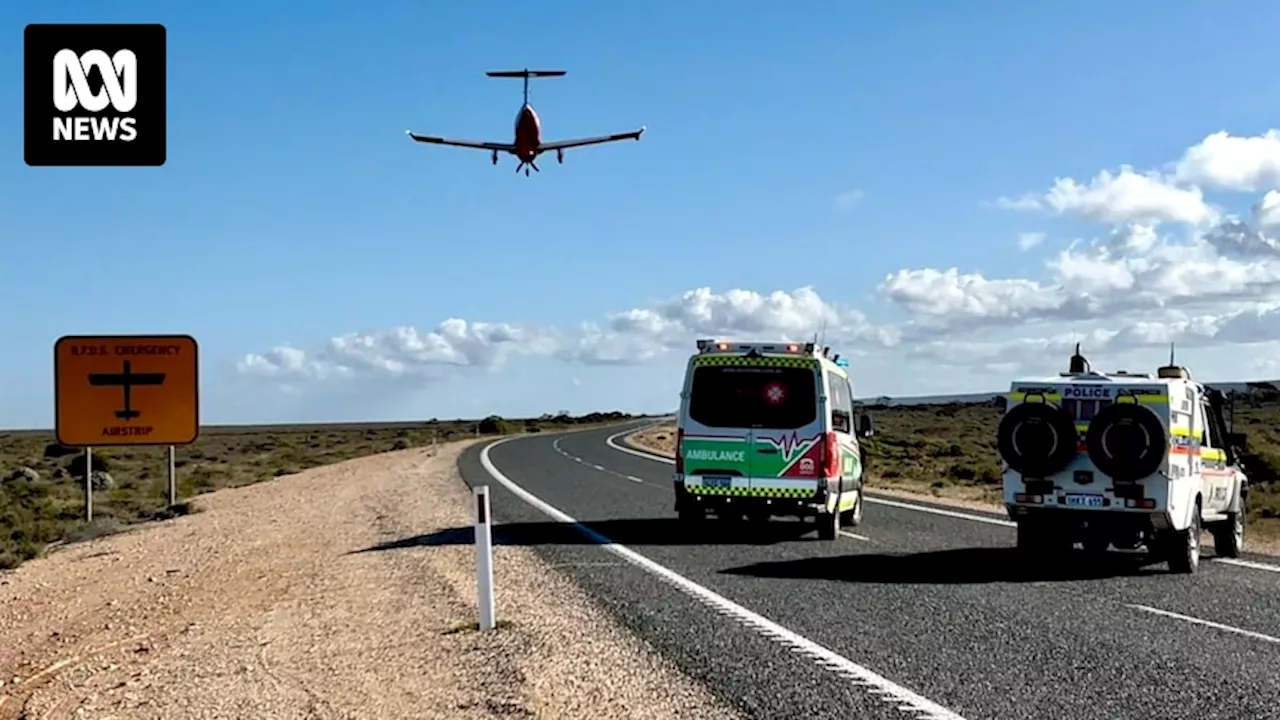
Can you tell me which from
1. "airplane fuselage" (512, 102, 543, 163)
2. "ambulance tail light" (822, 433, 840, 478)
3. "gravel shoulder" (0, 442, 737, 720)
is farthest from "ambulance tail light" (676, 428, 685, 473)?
"airplane fuselage" (512, 102, 543, 163)

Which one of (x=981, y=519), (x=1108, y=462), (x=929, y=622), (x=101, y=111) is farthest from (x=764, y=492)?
(x=101, y=111)

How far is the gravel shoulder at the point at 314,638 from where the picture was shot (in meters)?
9.42

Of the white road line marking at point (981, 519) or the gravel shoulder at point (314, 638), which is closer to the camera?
the gravel shoulder at point (314, 638)

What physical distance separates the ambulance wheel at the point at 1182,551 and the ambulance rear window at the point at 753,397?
185 inches

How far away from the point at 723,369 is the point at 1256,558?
7.02m

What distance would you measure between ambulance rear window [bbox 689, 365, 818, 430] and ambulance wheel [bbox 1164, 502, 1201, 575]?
469 centimetres

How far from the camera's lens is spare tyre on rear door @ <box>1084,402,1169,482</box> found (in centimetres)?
1548

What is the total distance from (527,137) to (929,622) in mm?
27823

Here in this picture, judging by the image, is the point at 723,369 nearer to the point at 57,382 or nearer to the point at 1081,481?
the point at 1081,481

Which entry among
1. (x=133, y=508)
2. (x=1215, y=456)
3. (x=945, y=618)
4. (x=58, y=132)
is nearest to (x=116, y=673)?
(x=58, y=132)

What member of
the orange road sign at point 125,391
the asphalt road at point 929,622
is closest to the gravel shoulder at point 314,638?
the asphalt road at point 929,622

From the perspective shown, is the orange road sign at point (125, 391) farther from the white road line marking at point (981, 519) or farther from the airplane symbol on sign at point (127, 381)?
the white road line marking at point (981, 519)

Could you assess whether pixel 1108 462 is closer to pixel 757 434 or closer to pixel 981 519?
pixel 757 434

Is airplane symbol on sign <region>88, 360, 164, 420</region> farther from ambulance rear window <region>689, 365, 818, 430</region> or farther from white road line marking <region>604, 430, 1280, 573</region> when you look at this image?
white road line marking <region>604, 430, 1280, 573</region>
